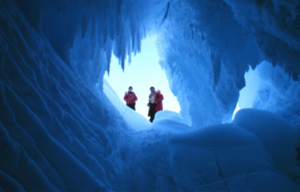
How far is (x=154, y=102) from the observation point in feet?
22.0

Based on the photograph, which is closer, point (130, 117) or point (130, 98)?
point (130, 117)

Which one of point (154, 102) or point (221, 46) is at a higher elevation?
point (154, 102)

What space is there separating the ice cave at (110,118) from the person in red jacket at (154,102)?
2895mm

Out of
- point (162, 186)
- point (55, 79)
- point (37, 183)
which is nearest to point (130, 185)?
point (162, 186)

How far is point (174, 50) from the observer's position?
5691 mm

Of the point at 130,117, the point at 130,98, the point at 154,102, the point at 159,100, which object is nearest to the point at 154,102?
the point at 154,102

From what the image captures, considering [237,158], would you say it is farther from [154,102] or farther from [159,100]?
[154,102]

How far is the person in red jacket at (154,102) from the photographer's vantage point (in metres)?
6.58

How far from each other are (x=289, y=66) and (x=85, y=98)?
12.1 ft

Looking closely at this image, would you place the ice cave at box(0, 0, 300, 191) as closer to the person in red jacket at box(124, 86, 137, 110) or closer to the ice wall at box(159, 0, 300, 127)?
the ice wall at box(159, 0, 300, 127)

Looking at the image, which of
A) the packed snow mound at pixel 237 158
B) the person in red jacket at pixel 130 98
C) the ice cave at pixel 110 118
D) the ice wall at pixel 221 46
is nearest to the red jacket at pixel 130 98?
the person in red jacket at pixel 130 98

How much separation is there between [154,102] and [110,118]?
152 inches

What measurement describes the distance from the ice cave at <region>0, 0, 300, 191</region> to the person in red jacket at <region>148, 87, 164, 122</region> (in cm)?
289

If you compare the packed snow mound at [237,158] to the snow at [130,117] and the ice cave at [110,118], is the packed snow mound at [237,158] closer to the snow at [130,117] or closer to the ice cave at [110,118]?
the ice cave at [110,118]
